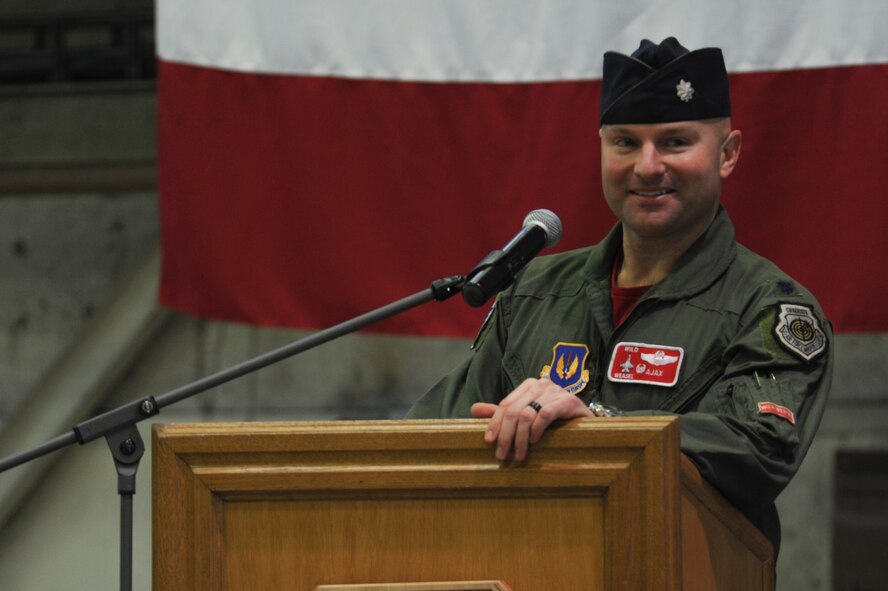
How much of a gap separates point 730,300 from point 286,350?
58 centimetres

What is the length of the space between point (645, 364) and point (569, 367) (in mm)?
119

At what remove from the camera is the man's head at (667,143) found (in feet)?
5.93

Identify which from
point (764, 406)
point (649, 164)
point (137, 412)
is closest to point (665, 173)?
point (649, 164)

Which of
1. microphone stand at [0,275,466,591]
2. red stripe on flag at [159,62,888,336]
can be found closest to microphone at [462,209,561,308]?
microphone stand at [0,275,466,591]

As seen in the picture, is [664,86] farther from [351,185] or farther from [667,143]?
[351,185]

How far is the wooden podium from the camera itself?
1348 mm

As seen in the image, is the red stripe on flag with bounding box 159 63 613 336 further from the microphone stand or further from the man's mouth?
the microphone stand

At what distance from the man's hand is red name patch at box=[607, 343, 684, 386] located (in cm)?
37

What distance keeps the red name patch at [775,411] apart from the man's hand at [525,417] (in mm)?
299

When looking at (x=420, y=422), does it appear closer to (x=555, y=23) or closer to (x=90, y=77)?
(x=555, y=23)

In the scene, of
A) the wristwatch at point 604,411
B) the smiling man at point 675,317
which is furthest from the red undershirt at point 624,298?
the wristwatch at point 604,411

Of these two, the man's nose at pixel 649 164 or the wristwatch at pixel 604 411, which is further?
the man's nose at pixel 649 164

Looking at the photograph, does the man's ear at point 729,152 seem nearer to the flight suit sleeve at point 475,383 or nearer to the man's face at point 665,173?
the man's face at point 665,173

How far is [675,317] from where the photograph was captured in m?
1.79
